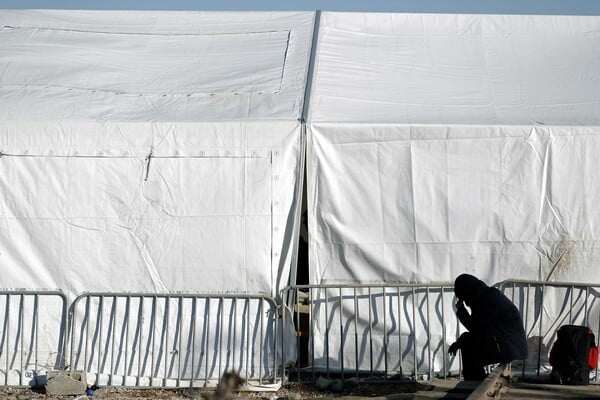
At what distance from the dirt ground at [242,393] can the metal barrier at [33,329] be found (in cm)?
28

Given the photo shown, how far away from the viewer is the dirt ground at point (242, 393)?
8172 mm

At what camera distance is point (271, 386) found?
8320 mm

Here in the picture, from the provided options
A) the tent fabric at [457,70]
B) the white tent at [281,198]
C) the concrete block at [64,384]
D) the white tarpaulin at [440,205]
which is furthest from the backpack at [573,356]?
the concrete block at [64,384]

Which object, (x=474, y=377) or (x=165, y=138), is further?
(x=165, y=138)

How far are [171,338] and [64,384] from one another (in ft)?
3.58

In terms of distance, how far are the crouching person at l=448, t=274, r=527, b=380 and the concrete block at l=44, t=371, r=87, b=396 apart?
361cm

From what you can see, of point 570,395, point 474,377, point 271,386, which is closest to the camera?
point 570,395

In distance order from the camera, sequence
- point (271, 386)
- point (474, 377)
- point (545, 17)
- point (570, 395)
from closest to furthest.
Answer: point (570, 395)
point (474, 377)
point (271, 386)
point (545, 17)

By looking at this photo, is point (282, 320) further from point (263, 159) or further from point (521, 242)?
point (521, 242)

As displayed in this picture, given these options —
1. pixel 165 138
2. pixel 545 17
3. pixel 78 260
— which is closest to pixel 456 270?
pixel 165 138

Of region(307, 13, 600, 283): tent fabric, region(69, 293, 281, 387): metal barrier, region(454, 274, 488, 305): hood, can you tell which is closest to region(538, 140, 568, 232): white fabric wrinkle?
region(307, 13, 600, 283): tent fabric

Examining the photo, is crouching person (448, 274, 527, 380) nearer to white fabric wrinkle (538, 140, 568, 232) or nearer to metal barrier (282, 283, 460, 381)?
metal barrier (282, 283, 460, 381)

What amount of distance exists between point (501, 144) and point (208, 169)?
9.60 feet

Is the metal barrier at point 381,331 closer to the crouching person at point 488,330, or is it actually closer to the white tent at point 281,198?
the white tent at point 281,198
